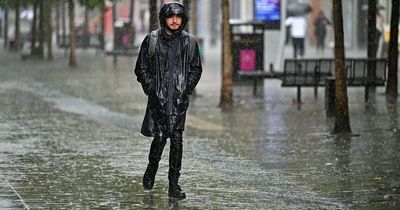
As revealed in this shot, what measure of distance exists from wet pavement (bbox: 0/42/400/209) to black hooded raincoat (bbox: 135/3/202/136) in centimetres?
75

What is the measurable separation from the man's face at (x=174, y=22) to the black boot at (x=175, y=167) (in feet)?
3.06

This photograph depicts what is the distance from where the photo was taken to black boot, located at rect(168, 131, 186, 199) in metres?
10.2

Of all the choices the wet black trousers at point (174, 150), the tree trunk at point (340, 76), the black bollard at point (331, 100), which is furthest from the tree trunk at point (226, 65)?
the wet black trousers at point (174, 150)

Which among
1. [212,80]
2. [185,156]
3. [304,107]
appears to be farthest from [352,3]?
[185,156]

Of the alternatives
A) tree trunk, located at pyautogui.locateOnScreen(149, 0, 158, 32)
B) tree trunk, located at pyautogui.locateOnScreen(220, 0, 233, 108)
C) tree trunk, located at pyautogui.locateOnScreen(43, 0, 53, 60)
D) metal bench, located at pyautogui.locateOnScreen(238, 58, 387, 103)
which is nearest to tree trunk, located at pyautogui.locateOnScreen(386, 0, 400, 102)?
metal bench, located at pyautogui.locateOnScreen(238, 58, 387, 103)

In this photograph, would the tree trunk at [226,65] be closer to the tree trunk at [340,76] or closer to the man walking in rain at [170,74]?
the tree trunk at [340,76]

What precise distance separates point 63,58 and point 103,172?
1257 inches

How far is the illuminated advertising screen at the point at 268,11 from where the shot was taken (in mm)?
31109

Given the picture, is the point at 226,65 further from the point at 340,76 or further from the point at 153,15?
the point at 340,76

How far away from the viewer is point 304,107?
21.3 metres

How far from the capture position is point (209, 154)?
13992 mm

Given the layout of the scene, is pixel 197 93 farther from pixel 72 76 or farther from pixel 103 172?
pixel 103 172

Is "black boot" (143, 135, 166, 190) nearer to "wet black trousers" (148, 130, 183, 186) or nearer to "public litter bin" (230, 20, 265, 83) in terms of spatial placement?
"wet black trousers" (148, 130, 183, 186)

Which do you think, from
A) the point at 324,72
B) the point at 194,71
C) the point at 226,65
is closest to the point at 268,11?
the point at 324,72
